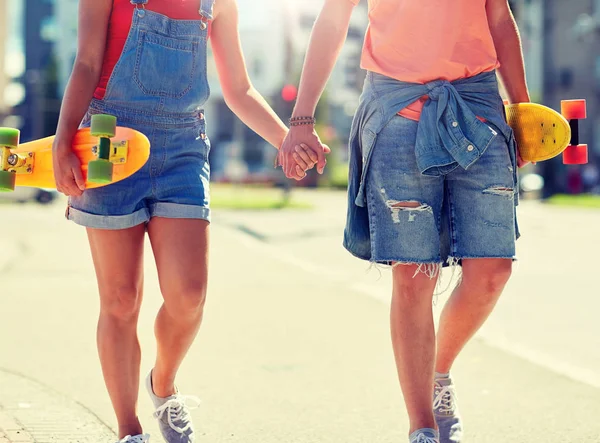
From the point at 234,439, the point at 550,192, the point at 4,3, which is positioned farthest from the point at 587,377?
the point at 4,3

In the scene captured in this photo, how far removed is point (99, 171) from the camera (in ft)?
9.97

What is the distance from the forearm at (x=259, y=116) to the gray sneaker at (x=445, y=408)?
3.47 ft

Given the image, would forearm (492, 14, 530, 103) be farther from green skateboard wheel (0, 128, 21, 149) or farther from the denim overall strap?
green skateboard wheel (0, 128, 21, 149)

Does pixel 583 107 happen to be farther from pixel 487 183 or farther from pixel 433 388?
pixel 433 388

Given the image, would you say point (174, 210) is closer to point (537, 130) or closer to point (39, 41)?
point (537, 130)

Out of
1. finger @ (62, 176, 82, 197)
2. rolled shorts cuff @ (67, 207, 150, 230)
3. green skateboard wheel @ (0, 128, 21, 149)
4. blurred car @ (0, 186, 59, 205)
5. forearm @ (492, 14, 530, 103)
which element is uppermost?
forearm @ (492, 14, 530, 103)

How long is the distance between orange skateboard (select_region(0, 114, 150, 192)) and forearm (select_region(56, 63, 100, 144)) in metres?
0.05

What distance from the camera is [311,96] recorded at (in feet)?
11.6

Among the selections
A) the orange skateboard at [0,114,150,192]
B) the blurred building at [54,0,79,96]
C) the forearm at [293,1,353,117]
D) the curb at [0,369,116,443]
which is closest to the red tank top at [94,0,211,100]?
the orange skateboard at [0,114,150,192]

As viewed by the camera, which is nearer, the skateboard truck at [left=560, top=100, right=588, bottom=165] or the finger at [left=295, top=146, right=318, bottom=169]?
the finger at [left=295, top=146, right=318, bottom=169]

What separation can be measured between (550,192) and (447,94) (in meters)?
34.3

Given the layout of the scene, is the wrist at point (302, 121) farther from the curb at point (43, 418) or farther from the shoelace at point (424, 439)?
the curb at point (43, 418)

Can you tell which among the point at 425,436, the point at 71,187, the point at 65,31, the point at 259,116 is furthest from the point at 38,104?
the point at 425,436

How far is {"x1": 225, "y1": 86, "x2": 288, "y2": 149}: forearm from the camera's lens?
3715 millimetres
